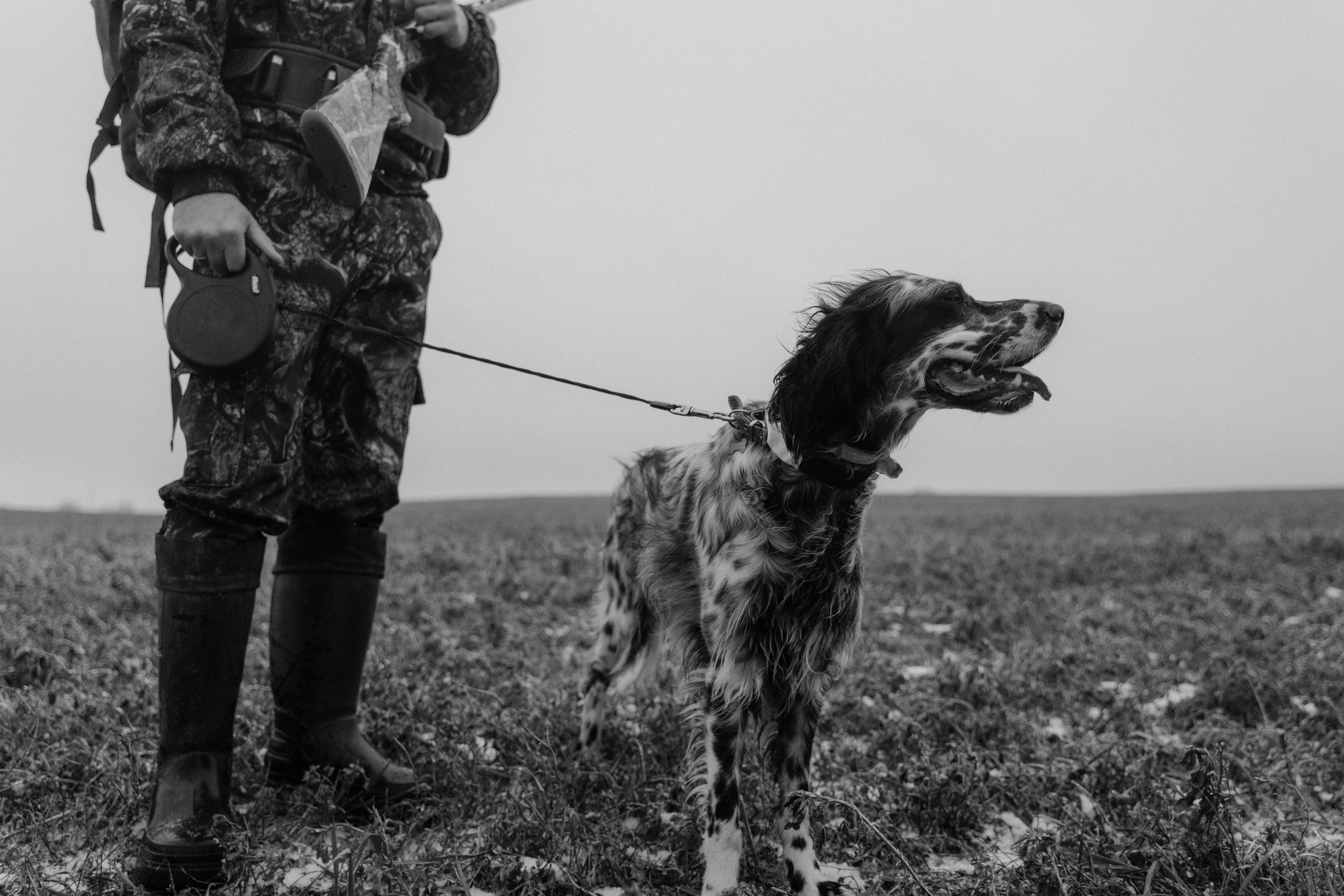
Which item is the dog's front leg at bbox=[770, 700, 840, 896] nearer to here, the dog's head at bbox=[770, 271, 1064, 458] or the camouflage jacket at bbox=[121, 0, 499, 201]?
the dog's head at bbox=[770, 271, 1064, 458]

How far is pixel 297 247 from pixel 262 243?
0.58 ft

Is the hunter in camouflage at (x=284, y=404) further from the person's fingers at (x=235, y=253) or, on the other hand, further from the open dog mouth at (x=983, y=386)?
the open dog mouth at (x=983, y=386)

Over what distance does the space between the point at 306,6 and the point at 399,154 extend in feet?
1.52

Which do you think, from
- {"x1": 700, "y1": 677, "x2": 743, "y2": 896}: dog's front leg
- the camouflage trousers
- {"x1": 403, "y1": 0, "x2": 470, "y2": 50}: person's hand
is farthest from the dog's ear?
{"x1": 403, "y1": 0, "x2": 470, "y2": 50}: person's hand

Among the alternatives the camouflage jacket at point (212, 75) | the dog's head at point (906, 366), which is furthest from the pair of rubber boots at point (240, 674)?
the dog's head at point (906, 366)

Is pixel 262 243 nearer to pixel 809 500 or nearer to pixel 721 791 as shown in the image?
pixel 809 500

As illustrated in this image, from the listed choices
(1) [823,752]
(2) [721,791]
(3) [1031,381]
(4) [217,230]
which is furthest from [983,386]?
(4) [217,230]

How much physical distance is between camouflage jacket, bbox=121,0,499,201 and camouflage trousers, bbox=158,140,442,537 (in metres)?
0.09

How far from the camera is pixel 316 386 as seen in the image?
3174mm

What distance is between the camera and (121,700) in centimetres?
409

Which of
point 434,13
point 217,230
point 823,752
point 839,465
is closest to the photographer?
point 217,230

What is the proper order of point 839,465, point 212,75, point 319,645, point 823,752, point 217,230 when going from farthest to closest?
point 823,752
point 319,645
point 839,465
point 212,75
point 217,230

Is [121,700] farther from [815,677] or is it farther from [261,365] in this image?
[815,677]

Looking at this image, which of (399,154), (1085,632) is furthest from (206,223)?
(1085,632)
